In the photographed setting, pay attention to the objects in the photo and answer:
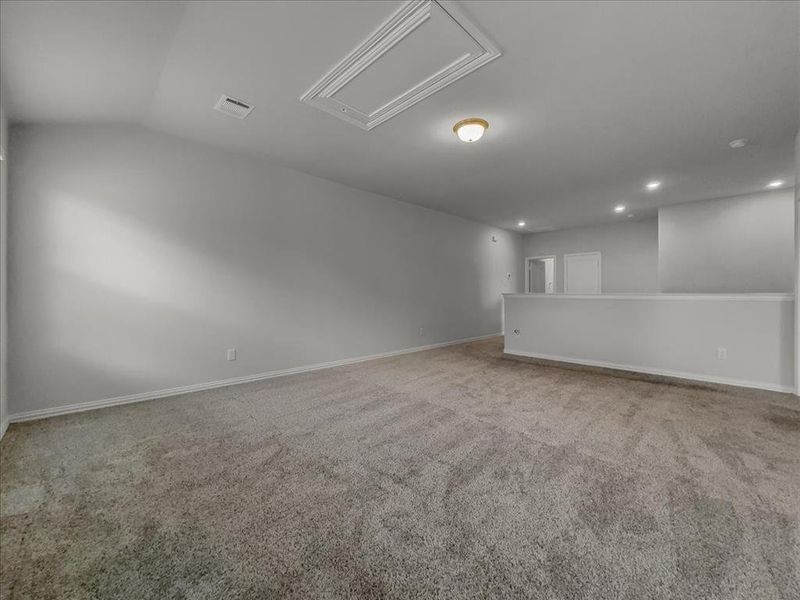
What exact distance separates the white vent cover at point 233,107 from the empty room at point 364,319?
1.2 inches

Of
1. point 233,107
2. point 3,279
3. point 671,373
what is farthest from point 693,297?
point 3,279

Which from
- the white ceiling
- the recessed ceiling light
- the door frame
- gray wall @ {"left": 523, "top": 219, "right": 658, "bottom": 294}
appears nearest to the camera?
the white ceiling

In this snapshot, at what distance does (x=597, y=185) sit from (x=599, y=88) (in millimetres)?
2666

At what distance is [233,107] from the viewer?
2.73m

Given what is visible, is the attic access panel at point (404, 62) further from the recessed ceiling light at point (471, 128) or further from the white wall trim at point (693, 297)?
the white wall trim at point (693, 297)

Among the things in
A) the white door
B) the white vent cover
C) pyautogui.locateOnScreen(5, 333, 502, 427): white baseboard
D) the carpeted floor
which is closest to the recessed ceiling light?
the white vent cover

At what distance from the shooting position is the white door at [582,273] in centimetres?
743

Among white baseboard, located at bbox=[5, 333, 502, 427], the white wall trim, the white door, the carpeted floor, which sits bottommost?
the carpeted floor

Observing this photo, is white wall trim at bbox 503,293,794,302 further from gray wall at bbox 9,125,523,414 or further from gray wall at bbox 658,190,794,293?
gray wall at bbox 9,125,523,414

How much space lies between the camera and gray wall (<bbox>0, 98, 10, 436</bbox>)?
7.72 ft

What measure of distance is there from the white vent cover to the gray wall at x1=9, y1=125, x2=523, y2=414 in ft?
3.00

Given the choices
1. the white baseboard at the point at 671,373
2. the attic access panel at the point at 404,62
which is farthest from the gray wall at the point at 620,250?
the attic access panel at the point at 404,62

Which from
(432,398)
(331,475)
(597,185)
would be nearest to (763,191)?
(597,185)

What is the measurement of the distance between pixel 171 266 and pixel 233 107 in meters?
1.72
